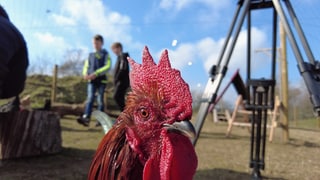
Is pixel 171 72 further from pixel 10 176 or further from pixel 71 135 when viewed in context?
pixel 71 135

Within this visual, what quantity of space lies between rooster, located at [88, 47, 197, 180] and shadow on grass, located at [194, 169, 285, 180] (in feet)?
6.26

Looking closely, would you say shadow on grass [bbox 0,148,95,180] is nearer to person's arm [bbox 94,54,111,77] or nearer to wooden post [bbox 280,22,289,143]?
person's arm [bbox 94,54,111,77]

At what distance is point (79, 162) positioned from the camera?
3.86 meters

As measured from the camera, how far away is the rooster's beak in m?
1.36

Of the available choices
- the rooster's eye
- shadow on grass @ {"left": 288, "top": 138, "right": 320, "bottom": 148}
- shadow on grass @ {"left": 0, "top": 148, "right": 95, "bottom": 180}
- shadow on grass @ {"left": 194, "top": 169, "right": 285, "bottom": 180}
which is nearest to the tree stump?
shadow on grass @ {"left": 0, "top": 148, "right": 95, "bottom": 180}

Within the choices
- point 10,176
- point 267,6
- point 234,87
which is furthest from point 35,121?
point 234,87

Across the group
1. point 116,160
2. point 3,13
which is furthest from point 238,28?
point 3,13

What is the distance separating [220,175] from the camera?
352cm

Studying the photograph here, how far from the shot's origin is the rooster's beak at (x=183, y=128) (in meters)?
1.36

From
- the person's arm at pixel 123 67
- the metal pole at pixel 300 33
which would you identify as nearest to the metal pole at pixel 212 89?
the metal pole at pixel 300 33

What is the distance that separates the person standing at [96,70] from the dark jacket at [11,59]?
292 cm

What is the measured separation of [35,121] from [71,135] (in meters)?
1.87

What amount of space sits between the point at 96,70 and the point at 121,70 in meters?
0.50

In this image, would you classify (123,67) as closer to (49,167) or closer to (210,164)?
(210,164)
